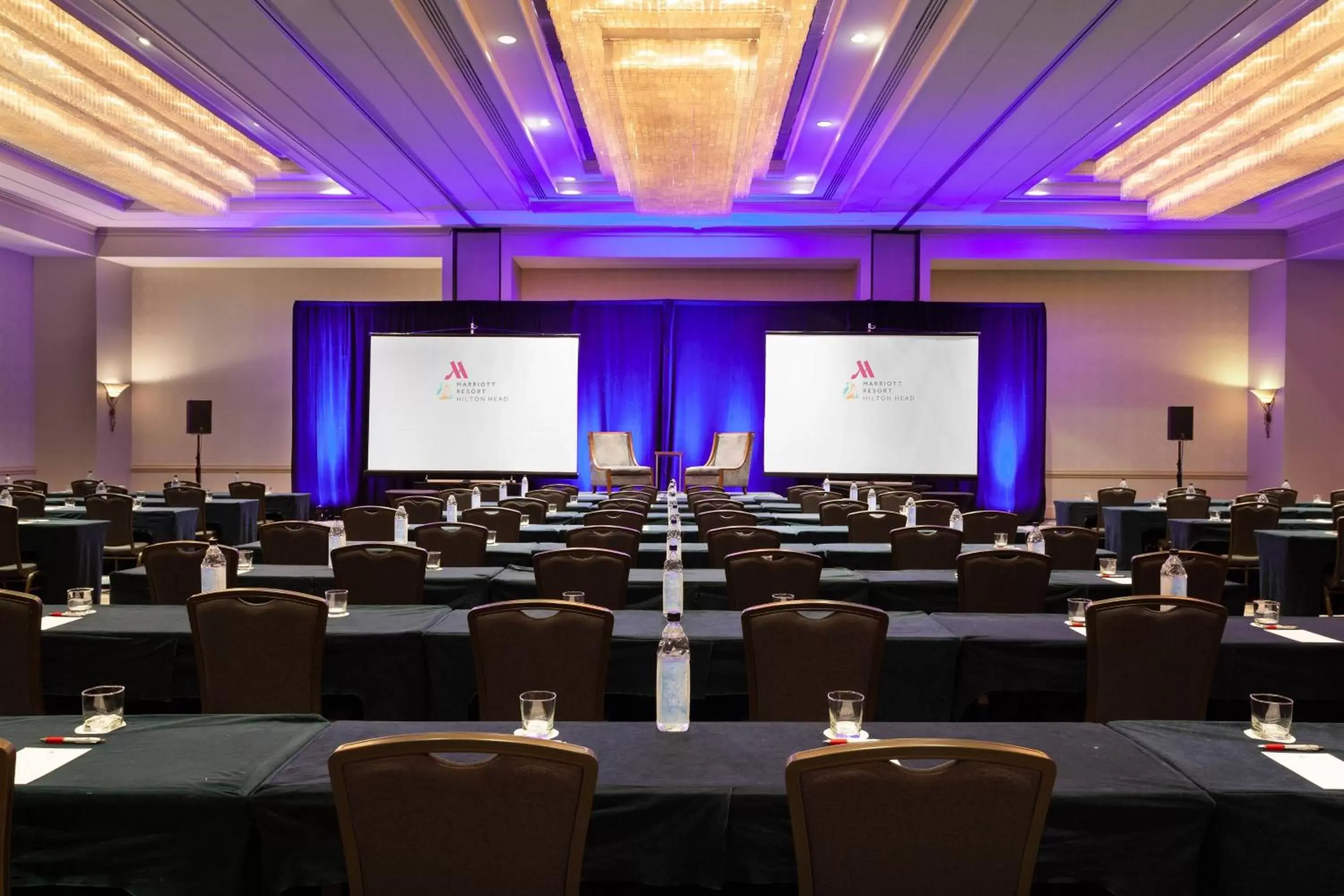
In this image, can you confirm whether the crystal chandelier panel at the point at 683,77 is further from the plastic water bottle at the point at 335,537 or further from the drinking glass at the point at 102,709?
the drinking glass at the point at 102,709

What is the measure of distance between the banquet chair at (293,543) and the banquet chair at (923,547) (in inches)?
121

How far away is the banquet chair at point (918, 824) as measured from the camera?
5.69 ft

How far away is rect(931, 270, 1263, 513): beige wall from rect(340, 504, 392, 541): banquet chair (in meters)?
10.9

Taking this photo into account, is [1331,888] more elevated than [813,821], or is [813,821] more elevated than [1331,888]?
[813,821]

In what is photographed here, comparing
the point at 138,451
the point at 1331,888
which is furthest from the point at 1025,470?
the point at 1331,888

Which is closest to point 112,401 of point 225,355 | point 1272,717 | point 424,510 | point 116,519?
point 225,355

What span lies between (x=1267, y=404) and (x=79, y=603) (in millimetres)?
15341

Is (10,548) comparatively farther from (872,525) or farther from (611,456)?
(611,456)

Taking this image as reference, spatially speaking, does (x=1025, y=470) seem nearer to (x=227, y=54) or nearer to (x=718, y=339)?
(x=718, y=339)

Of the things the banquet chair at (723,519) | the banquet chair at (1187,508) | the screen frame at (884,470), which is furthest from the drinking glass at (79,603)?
the screen frame at (884,470)

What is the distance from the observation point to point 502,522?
7.51 m

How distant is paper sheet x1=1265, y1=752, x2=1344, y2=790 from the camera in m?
2.09

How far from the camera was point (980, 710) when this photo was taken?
14.9 feet

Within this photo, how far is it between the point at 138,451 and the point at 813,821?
55.6 ft
